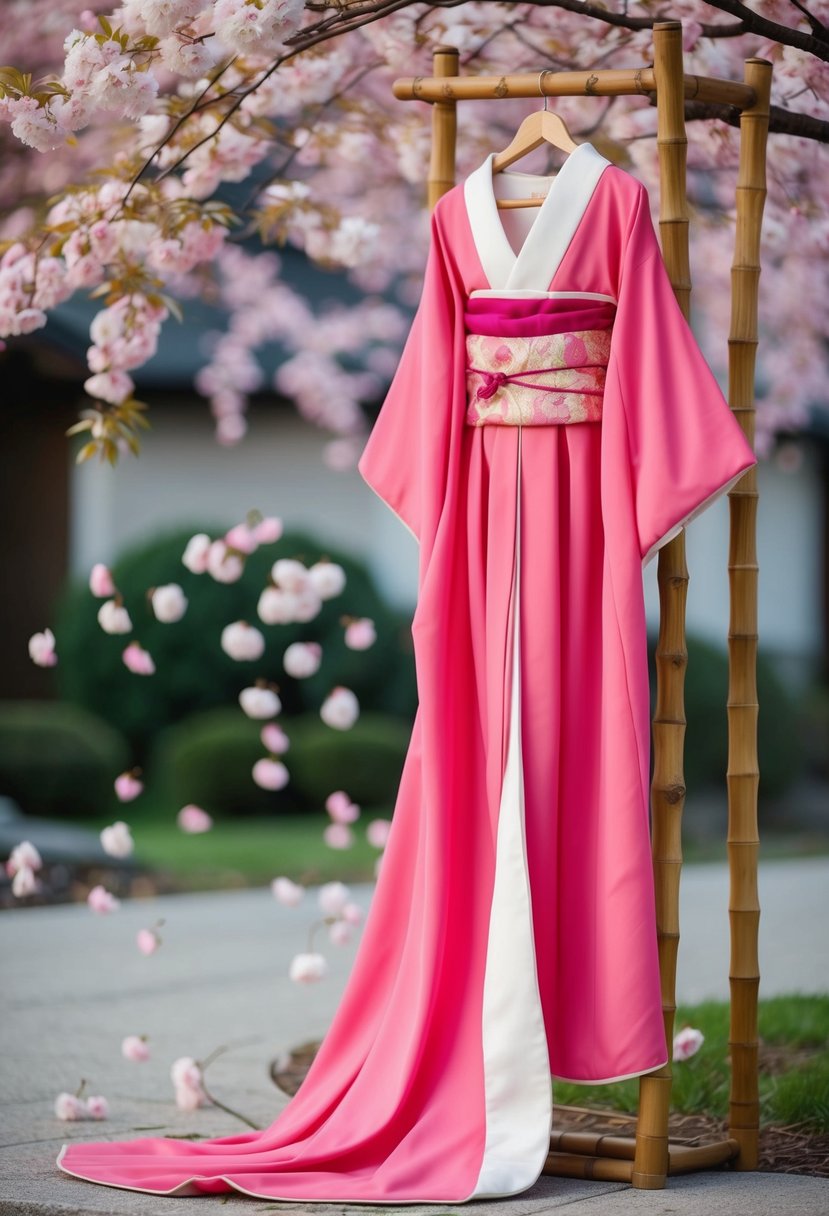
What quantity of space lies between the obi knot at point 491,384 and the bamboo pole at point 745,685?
43 cm

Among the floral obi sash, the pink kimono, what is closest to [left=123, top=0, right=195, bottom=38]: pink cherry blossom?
the pink kimono

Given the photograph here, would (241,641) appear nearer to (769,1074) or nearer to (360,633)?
(360,633)

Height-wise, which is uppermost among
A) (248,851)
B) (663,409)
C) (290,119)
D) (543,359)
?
(290,119)

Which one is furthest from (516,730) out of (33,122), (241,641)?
(241,641)

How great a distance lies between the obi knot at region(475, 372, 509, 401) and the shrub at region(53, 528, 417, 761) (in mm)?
7160

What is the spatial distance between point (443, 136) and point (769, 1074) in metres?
2.30

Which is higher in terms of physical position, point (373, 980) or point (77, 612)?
point (77, 612)

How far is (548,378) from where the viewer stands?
2875 mm

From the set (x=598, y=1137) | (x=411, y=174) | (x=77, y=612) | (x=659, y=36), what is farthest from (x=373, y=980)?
(x=77, y=612)

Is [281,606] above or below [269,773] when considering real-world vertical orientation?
above

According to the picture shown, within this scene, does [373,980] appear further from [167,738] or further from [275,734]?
[167,738]

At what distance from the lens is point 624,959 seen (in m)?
2.70

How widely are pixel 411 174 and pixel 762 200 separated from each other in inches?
63.4

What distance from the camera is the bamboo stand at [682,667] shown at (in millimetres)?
2801
